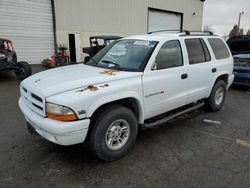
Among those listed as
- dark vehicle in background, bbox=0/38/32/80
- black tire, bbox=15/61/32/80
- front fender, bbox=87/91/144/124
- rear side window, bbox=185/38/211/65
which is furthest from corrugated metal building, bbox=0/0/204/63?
front fender, bbox=87/91/144/124

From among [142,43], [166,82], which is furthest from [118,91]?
[142,43]

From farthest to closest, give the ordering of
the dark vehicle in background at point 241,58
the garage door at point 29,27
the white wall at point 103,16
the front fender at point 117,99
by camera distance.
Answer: the white wall at point 103,16, the garage door at point 29,27, the dark vehicle in background at point 241,58, the front fender at point 117,99

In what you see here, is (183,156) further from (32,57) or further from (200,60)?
(32,57)

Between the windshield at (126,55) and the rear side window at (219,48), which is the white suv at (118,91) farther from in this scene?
the rear side window at (219,48)

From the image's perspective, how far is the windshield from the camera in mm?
3412

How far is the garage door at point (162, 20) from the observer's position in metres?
17.8

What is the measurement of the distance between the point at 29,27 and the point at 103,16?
5.01 meters

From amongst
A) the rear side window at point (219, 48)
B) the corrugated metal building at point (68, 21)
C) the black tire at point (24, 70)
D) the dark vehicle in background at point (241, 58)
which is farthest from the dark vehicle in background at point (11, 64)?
the dark vehicle in background at point (241, 58)

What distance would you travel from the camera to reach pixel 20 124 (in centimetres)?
434

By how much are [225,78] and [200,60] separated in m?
1.36

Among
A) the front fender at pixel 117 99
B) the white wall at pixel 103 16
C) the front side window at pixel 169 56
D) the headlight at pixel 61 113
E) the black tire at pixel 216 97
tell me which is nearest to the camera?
the headlight at pixel 61 113

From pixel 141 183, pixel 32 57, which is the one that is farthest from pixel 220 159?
pixel 32 57

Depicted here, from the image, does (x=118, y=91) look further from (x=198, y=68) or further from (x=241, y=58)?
(x=241, y=58)

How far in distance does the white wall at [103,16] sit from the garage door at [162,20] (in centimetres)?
51
